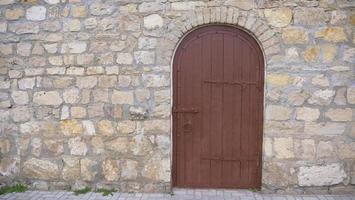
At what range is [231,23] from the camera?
4.68 metres

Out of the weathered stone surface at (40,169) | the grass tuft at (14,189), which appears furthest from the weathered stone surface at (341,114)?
the grass tuft at (14,189)

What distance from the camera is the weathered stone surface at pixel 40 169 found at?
198 inches

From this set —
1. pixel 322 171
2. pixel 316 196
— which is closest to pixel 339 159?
pixel 322 171

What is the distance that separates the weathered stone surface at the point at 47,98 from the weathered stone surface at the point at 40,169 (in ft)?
2.67

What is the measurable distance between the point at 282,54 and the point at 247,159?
148 centimetres

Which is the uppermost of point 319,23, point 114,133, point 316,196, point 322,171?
point 319,23

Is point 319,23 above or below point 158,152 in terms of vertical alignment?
above

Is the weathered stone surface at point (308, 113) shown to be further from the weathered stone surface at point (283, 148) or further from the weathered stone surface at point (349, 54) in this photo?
the weathered stone surface at point (349, 54)

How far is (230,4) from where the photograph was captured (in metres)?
4.66

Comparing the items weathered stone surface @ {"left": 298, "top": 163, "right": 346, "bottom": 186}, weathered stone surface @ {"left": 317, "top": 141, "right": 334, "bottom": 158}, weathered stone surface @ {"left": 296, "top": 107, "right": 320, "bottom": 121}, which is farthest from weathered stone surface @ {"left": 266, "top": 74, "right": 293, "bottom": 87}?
weathered stone surface @ {"left": 298, "top": 163, "right": 346, "bottom": 186}

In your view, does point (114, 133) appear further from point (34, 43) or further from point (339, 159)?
point (339, 159)

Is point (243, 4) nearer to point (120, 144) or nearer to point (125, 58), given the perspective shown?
point (125, 58)

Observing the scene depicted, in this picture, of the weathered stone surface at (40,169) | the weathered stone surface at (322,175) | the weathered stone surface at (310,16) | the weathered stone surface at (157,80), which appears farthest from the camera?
the weathered stone surface at (40,169)

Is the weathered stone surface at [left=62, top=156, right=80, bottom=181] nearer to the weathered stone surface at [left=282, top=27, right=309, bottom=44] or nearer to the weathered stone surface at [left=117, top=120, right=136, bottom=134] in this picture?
the weathered stone surface at [left=117, top=120, right=136, bottom=134]
